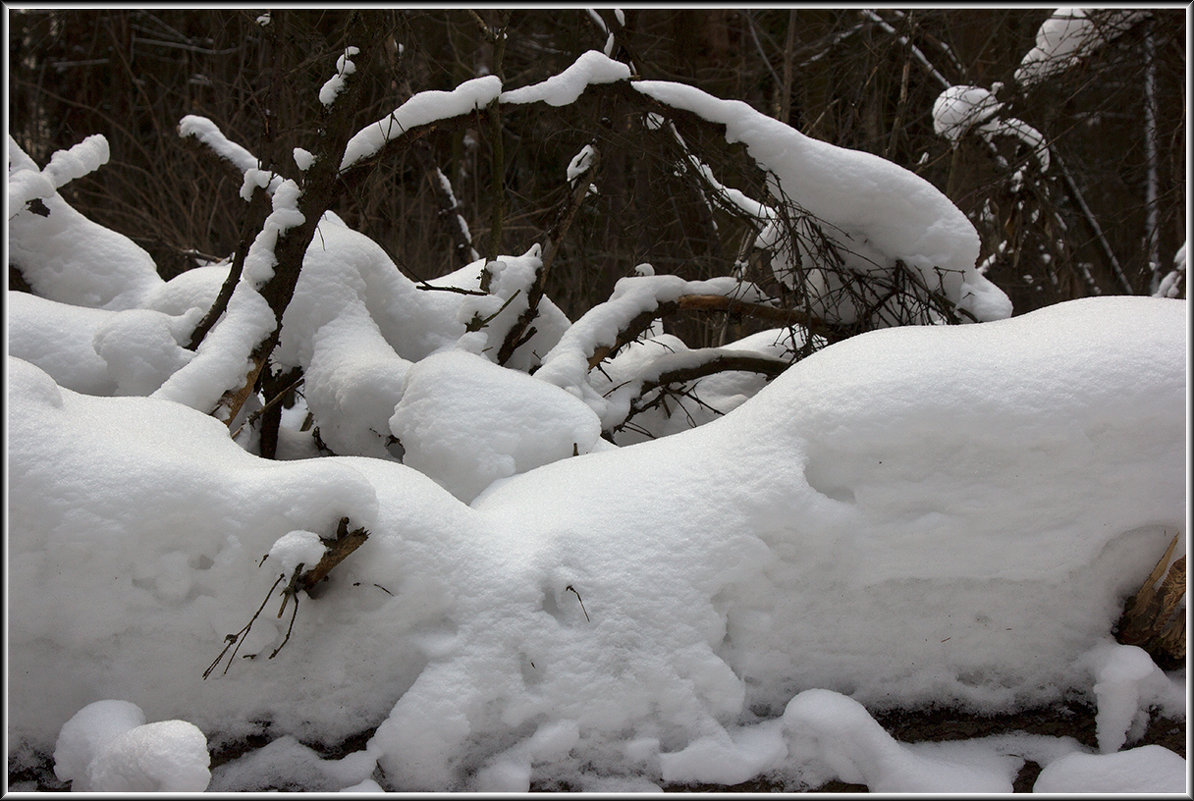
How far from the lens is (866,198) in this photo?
10.8ft

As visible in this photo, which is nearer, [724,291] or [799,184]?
[799,184]

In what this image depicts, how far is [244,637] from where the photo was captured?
205 centimetres

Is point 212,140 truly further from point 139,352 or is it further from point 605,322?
point 605,322

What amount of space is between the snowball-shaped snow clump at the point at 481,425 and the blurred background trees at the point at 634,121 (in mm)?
975

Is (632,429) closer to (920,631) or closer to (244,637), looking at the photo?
(920,631)

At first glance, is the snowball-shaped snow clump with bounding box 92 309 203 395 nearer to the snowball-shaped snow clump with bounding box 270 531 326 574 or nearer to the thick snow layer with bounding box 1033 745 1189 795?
the snowball-shaped snow clump with bounding box 270 531 326 574

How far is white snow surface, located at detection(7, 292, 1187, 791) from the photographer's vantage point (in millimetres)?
2018

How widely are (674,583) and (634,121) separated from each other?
8.26 ft

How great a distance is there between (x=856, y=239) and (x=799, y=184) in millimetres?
356

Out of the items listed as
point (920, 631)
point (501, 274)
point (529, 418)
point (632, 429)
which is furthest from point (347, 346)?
point (920, 631)

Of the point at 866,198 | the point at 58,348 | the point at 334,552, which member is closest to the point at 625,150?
the point at 866,198

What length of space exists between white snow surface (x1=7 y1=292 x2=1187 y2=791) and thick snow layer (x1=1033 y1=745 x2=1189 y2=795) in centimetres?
7

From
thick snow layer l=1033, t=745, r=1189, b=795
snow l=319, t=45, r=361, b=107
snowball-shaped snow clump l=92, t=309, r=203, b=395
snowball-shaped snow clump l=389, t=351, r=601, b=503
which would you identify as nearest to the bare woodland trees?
snow l=319, t=45, r=361, b=107

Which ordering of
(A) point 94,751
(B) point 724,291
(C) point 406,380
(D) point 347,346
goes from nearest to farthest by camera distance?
(A) point 94,751, (C) point 406,380, (D) point 347,346, (B) point 724,291
